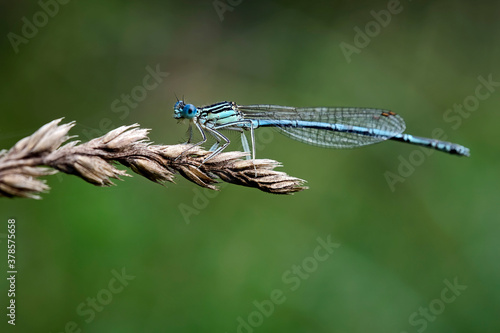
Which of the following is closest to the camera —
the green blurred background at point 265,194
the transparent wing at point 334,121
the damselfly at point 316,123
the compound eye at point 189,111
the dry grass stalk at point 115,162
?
the dry grass stalk at point 115,162

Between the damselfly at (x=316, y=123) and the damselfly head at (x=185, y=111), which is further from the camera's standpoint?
the damselfly at (x=316, y=123)

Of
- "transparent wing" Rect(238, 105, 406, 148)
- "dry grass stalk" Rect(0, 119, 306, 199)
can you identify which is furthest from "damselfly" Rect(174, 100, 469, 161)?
"dry grass stalk" Rect(0, 119, 306, 199)

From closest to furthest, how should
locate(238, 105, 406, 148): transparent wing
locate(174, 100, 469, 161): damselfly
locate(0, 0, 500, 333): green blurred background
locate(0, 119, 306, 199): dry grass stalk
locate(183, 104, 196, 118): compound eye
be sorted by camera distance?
locate(0, 119, 306, 199): dry grass stalk → locate(0, 0, 500, 333): green blurred background → locate(183, 104, 196, 118): compound eye → locate(174, 100, 469, 161): damselfly → locate(238, 105, 406, 148): transparent wing

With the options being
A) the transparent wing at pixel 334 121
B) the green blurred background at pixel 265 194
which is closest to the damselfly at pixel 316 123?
the transparent wing at pixel 334 121

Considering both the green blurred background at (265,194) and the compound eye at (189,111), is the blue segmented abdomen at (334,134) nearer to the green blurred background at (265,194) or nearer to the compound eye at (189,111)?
the compound eye at (189,111)

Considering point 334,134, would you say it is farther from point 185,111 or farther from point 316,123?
point 185,111

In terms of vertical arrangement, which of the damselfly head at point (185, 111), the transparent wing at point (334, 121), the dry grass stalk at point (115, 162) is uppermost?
the transparent wing at point (334, 121)

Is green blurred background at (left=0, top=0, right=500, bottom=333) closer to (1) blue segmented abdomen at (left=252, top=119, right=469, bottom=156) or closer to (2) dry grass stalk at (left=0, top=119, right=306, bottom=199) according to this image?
(1) blue segmented abdomen at (left=252, top=119, right=469, bottom=156)
